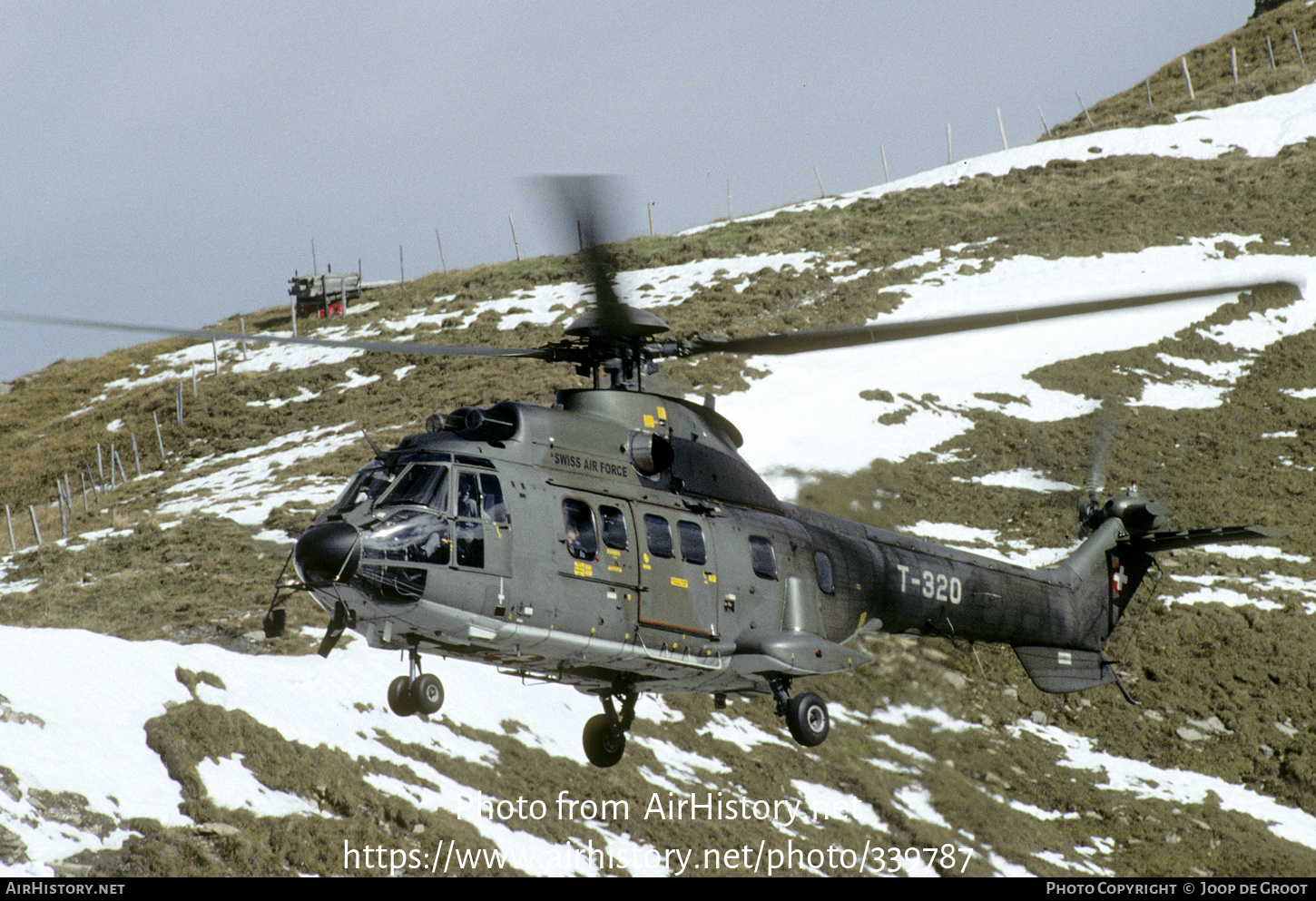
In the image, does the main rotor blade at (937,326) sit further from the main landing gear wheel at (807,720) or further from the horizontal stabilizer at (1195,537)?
the horizontal stabilizer at (1195,537)

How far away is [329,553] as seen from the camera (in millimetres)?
11859

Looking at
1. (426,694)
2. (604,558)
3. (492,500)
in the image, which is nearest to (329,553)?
(492,500)

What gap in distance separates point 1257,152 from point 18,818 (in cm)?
6719

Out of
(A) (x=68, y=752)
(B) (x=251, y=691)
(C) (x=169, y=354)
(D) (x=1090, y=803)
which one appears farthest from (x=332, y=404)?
(D) (x=1090, y=803)

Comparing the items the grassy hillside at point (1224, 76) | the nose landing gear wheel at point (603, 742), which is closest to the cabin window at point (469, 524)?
the nose landing gear wheel at point (603, 742)

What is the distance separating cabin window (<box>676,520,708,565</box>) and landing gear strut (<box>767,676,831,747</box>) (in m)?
1.96

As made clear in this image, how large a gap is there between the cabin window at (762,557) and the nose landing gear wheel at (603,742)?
291 cm

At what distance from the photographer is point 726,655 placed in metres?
15.1

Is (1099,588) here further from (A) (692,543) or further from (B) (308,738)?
(B) (308,738)

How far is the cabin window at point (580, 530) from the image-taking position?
13.8 meters

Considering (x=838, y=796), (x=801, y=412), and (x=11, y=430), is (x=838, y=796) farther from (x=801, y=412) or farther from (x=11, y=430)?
(x=11, y=430)

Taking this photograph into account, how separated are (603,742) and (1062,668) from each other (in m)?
9.26

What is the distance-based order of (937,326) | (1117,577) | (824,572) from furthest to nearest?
(1117,577), (824,572), (937,326)

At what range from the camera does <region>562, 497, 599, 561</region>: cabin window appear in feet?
45.1
